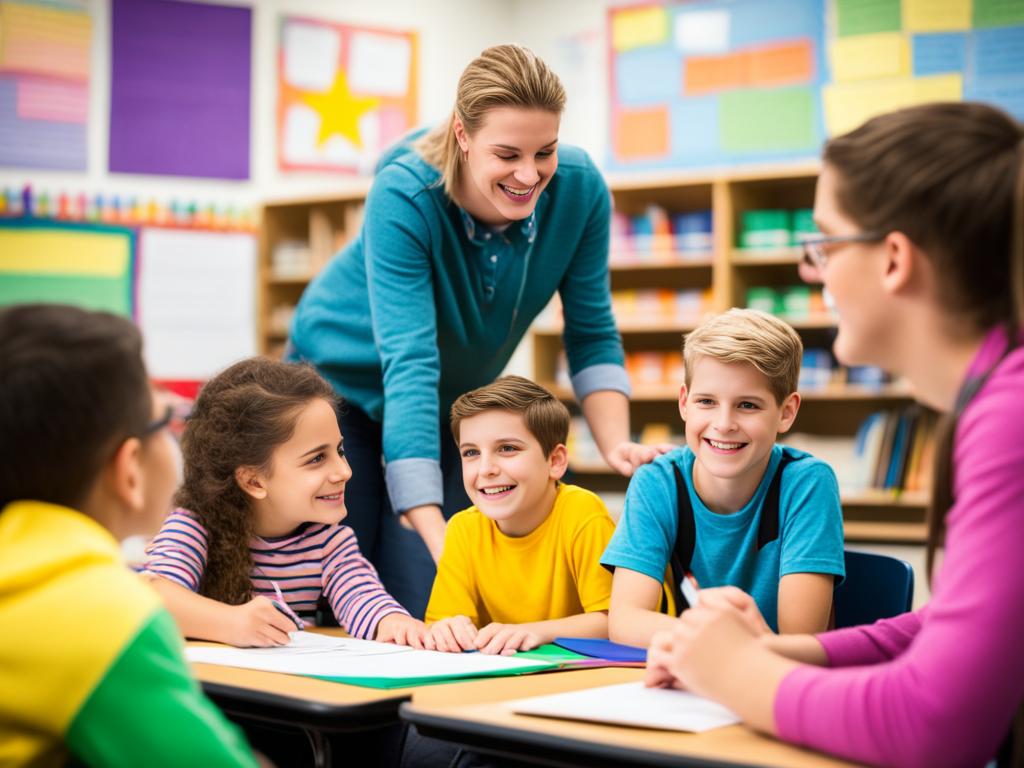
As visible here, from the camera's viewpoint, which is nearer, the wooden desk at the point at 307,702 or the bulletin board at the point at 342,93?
the wooden desk at the point at 307,702

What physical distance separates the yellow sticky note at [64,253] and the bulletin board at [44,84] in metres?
0.33

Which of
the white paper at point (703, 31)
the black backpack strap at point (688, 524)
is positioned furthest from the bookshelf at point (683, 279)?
the black backpack strap at point (688, 524)

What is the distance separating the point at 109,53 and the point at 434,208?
3903mm

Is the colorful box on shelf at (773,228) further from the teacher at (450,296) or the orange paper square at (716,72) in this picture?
the teacher at (450,296)

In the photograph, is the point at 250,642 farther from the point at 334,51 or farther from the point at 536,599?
the point at 334,51

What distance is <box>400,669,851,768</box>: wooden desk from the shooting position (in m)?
0.94

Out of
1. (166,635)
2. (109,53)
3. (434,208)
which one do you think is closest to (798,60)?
(109,53)

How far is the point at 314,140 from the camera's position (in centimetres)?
573

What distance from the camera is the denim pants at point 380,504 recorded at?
216 centimetres

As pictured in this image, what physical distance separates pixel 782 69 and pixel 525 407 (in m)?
3.89

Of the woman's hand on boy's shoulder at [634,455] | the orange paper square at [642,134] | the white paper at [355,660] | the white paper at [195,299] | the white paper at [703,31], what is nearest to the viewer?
the white paper at [355,660]

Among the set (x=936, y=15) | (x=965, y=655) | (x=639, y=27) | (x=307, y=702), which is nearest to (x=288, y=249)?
(x=639, y=27)

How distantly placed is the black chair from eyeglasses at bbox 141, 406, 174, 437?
1076mm

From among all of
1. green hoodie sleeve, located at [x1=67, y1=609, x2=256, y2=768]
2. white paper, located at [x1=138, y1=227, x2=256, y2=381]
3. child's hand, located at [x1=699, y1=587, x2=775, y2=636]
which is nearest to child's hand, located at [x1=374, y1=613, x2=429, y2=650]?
child's hand, located at [x1=699, y1=587, x2=775, y2=636]
